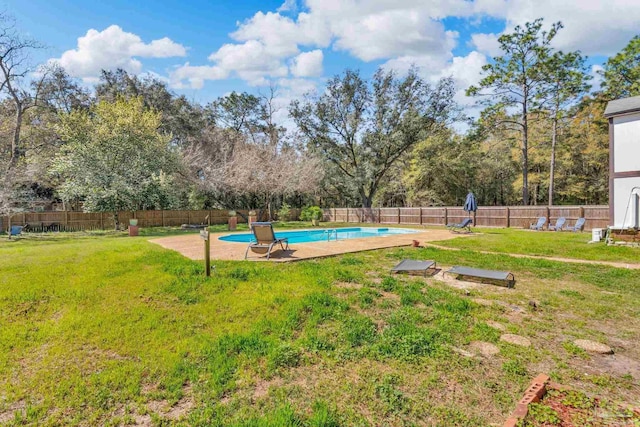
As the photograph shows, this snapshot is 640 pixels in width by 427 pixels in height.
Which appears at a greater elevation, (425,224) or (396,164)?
(396,164)

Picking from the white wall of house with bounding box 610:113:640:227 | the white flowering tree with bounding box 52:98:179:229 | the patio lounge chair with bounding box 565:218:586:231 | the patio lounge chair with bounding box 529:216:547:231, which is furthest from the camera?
the white flowering tree with bounding box 52:98:179:229

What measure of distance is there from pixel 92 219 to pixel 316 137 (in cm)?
1638

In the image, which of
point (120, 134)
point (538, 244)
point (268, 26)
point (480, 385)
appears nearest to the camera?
point (480, 385)

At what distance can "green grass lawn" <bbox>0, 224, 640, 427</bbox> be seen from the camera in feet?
7.81

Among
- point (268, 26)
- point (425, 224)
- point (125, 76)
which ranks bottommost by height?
point (425, 224)

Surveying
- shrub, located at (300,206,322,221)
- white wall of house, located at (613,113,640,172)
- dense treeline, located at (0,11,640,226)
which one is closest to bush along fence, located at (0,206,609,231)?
dense treeline, located at (0,11,640,226)

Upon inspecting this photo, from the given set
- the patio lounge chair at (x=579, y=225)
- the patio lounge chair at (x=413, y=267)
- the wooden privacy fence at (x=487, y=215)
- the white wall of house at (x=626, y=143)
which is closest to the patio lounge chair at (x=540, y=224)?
the wooden privacy fence at (x=487, y=215)

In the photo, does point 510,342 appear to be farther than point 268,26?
No

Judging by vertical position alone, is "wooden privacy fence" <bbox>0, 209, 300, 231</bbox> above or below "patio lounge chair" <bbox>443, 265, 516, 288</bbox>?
above

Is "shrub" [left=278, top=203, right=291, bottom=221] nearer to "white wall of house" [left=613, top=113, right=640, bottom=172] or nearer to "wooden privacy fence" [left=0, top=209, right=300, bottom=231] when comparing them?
"wooden privacy fence" [left=0, top=209, right=300, bottom=231]

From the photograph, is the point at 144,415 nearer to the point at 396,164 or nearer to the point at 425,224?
the point at 425,224

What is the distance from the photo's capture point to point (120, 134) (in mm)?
17203

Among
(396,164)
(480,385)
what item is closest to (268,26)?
(480,385)

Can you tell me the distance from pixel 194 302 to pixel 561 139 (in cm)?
2883
